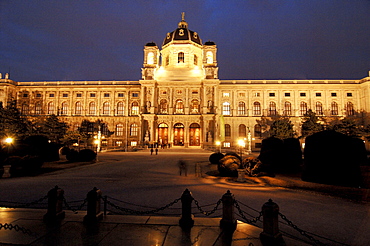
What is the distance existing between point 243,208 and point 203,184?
412cm

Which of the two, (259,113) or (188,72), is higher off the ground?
(188,72)

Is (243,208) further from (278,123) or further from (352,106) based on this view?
(352,106)

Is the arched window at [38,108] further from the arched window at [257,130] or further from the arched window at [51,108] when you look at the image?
the arched window at [257,130]

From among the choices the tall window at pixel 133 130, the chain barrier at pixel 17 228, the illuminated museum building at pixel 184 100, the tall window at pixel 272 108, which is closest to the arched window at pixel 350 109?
the illuminated museum building at pixel 184 100

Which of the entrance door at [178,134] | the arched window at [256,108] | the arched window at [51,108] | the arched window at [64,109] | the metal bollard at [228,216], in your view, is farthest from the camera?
the arched window at [51,108]

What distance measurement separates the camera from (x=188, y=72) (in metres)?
48.2

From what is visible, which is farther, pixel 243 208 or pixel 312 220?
pixel 243 208

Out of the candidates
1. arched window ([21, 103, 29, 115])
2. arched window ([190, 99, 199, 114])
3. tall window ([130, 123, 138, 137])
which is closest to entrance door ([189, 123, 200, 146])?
arched window ([190, 99, 199, 114])

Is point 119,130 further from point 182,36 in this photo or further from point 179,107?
point 182,36

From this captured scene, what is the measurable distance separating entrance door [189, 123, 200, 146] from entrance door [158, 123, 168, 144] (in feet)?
16.5

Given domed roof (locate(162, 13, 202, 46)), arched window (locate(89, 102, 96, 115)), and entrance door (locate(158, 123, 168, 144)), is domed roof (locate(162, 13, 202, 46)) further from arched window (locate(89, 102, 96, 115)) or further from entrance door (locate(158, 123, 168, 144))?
arched window (locate(89, 102, 96, 115))

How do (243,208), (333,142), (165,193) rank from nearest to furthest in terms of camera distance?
(243,208) < (165,193) < (333,142)

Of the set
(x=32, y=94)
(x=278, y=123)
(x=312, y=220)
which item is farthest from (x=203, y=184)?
(x=32, y=94)

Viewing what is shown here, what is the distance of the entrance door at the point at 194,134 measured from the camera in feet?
146
